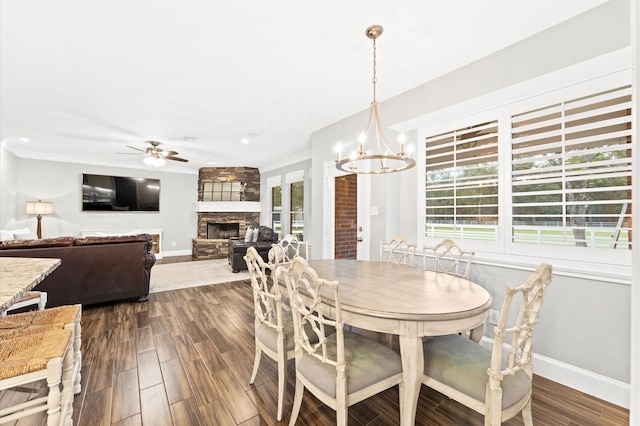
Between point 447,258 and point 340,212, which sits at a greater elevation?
point 340,212

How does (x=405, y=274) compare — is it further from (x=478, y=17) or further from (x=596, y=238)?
(x=478, y=17)

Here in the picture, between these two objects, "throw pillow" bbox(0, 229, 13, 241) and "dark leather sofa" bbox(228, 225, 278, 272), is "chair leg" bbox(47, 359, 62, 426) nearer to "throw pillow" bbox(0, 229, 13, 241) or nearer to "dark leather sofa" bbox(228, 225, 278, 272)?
"dark leather sofa" bbox(228, 225, 278, 272)

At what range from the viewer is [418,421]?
160 centimetres

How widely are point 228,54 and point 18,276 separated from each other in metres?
2.16

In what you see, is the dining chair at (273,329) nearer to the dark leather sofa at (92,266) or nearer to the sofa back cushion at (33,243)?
the dark leather sofa at (92,266)

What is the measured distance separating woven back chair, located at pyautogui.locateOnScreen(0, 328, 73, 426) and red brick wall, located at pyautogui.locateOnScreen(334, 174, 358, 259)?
3330 mm

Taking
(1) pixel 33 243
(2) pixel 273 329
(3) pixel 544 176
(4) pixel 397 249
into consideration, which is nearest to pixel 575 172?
(3) pixel 544 176

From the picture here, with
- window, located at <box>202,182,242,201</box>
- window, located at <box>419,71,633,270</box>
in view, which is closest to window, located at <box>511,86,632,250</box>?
window, located at <box>419,71,633,270</box>

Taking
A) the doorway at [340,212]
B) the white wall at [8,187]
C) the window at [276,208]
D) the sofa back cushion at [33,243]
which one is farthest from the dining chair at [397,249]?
the white wall at [8,187]

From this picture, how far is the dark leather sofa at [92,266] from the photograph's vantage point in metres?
3.11

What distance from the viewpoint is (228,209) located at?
25.8 feet

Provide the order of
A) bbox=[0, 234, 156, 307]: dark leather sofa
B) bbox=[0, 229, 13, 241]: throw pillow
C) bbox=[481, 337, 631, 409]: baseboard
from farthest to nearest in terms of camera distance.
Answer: bbox=[0, 229, 13, 241]: throw pillow, bbox=[0, 234, 156, 307]: dark leather sofa, bbox=[481, 337, 631, 409]: baseboard

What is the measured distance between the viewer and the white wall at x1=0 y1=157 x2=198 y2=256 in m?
5.98

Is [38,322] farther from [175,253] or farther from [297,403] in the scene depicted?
[175,253]
